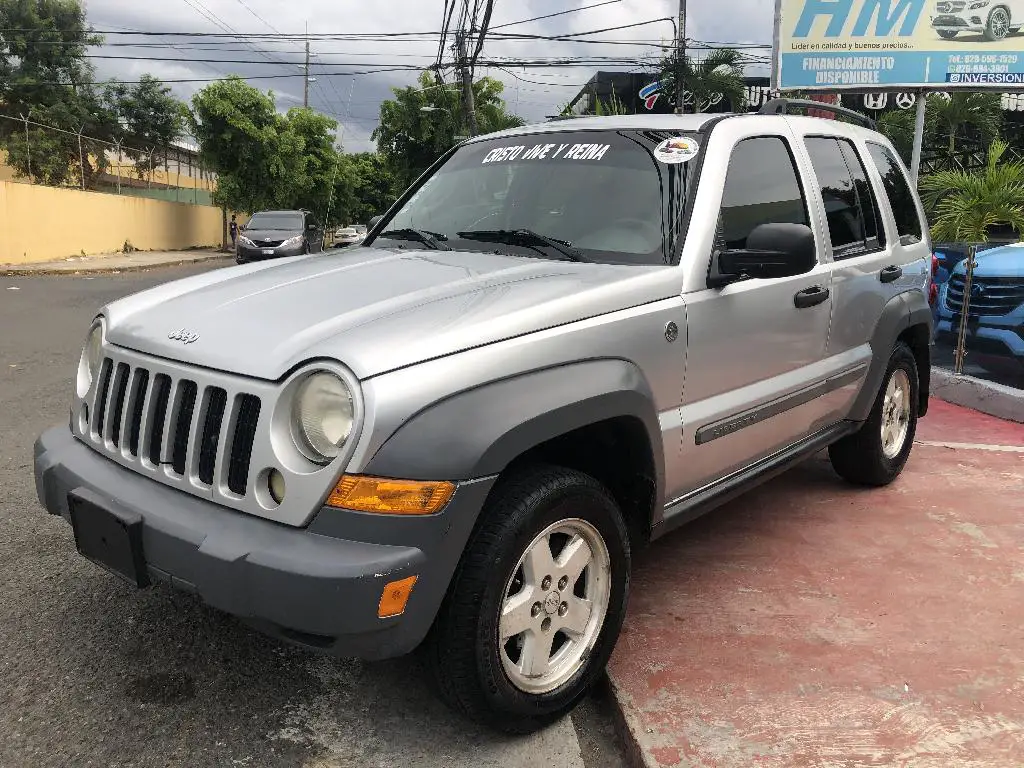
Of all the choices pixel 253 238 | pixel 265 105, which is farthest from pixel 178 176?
pixel 253 238

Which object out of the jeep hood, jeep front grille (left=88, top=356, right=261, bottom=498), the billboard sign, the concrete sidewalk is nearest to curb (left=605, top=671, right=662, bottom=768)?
the jeep hood

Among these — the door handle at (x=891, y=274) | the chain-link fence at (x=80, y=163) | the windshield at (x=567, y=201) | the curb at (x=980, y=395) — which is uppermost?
the chain-link fence at (x=80, y=163)

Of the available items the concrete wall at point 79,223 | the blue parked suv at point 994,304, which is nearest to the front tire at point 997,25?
the blue parked suv at point 994,304

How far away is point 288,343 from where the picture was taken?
2256 millimetres

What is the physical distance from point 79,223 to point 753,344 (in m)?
23.2

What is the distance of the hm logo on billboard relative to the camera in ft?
37.4

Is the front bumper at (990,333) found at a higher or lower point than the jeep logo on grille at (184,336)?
lower

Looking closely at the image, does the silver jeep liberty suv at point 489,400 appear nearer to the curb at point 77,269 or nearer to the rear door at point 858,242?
the rear door at point 858,242

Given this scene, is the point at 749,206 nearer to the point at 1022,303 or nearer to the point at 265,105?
the point at 1022,303

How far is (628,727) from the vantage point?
2514 millimetres

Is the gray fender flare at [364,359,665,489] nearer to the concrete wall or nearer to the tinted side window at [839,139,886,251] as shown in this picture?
the tinted side window at [839,139,886,251]

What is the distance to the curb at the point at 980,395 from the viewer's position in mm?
6344

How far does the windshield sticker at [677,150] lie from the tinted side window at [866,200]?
1.31 meters

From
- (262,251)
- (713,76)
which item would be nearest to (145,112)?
(262,251)
